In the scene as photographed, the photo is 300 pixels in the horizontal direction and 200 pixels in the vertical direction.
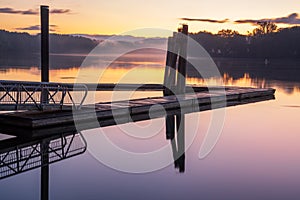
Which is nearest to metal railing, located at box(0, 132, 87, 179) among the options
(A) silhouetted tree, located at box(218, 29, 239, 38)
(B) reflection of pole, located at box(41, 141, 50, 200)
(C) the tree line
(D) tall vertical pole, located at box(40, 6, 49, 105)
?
(B) reflection of pole, located at box(41, 141, 50, 200)

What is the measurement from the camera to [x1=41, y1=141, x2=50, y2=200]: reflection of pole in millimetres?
A: 6906

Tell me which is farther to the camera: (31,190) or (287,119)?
(287,119)

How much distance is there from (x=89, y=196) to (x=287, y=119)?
10.1 m

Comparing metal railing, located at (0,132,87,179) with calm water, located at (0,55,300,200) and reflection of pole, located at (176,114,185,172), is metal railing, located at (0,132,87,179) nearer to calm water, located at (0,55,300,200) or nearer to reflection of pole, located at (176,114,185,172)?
calm water, located at (0,55,300,200)

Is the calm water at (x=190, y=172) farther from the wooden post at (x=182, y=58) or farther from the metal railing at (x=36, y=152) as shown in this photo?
the wooden post at (x=182, y=58)

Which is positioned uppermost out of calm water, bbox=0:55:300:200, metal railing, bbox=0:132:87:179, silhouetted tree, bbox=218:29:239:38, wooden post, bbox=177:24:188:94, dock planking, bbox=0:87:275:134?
silhouetted tree, bbox=218:29:239:38

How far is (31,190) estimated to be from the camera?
272 inches

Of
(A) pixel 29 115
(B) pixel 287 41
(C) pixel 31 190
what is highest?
(B) pixel 287 41

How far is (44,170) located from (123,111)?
5.32m

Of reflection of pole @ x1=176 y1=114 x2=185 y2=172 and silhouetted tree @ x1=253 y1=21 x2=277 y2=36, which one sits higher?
silhouetted tree @ x1=253 y1=21 x2=277 y2=36

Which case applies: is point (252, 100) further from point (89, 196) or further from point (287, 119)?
point (89, 196)

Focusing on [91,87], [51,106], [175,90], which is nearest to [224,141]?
[51,106]

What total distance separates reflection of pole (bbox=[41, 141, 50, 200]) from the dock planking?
4.06ft

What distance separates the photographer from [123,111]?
12.9m
